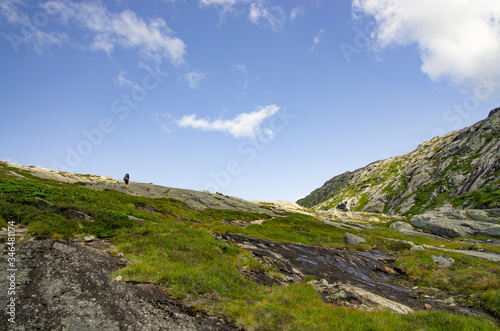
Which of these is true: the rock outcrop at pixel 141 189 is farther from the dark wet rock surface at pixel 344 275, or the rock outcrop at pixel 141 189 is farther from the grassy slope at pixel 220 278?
the grassy slope at pixel 220 278

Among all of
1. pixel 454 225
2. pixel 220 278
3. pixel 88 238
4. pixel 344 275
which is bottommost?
pixel 454 225

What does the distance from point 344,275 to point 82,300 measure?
24.5 meters

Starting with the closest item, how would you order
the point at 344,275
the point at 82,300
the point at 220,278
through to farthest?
the point at 82,300 → the point at 220,278 → the point at 344,275

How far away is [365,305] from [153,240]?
54.9 ft

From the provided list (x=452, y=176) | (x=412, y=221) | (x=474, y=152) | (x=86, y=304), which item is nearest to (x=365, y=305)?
(x=86, y=304)

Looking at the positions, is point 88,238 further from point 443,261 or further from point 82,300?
point 443,261

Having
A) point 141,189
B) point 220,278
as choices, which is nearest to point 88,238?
point 220,278

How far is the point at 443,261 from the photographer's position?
29938 mm

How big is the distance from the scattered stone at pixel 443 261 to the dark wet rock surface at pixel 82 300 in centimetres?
3135

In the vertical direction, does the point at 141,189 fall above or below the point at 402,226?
above

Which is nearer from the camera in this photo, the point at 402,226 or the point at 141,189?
the point at 141,189

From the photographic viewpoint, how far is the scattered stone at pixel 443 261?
29.3 meters

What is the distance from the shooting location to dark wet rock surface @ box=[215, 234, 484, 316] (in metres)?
17.9

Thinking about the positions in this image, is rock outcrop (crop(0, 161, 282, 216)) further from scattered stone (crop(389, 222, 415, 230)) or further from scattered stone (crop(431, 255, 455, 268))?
scattered stone (crop(389, 222, 415, 230))
